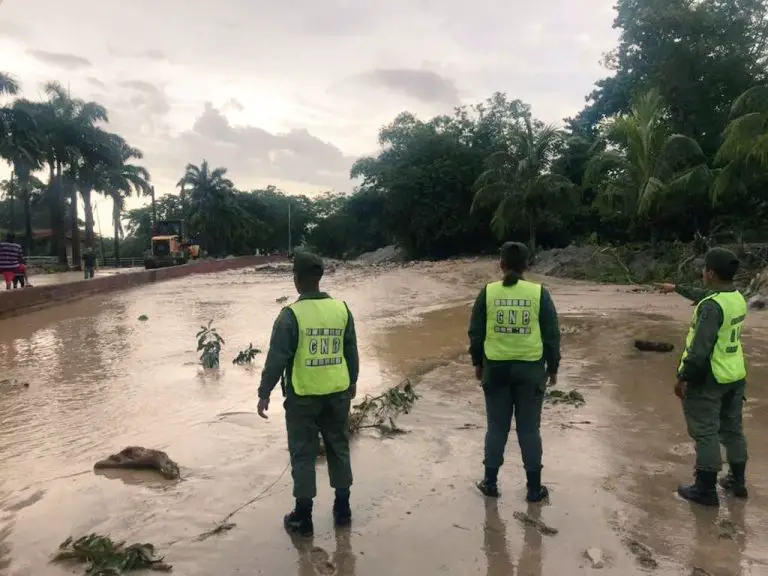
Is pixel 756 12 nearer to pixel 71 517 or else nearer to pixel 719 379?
pixel 719 379

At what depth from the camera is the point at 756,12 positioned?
28.5 metres

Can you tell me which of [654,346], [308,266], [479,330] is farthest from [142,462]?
[654,346]

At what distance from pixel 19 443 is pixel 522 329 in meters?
4.58

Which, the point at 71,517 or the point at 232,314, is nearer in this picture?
the point at 71,517

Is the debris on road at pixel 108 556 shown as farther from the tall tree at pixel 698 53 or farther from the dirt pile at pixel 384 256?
the dirt pile at pixel 384 256

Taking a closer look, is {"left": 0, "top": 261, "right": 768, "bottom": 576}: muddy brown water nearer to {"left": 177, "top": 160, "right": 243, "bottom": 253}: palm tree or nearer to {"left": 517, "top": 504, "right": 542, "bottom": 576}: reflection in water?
{"left": 517, "top": 504, "right": 542, "bottom": 576}: reflection in water

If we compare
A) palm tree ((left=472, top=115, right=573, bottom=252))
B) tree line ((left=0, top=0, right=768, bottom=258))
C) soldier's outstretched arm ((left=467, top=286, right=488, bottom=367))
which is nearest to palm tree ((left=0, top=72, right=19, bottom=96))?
tree line ((left=0, top=0, right=768, bottom=258))

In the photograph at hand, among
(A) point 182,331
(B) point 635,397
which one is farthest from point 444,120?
(B) point 635,397

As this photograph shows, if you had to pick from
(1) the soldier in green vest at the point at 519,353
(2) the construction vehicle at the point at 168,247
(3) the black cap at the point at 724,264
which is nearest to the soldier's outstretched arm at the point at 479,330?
(1) the soldier in green vest at the point at 519,353

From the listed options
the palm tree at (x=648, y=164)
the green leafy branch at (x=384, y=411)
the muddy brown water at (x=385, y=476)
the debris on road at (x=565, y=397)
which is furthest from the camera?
the palm tree at (x=648, y=164)

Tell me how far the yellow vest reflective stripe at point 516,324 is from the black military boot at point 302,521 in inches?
57.8

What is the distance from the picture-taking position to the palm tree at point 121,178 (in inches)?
1652

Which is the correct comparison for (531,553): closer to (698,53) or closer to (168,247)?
(698,53)

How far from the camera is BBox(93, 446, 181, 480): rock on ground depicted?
4805 millimetres
